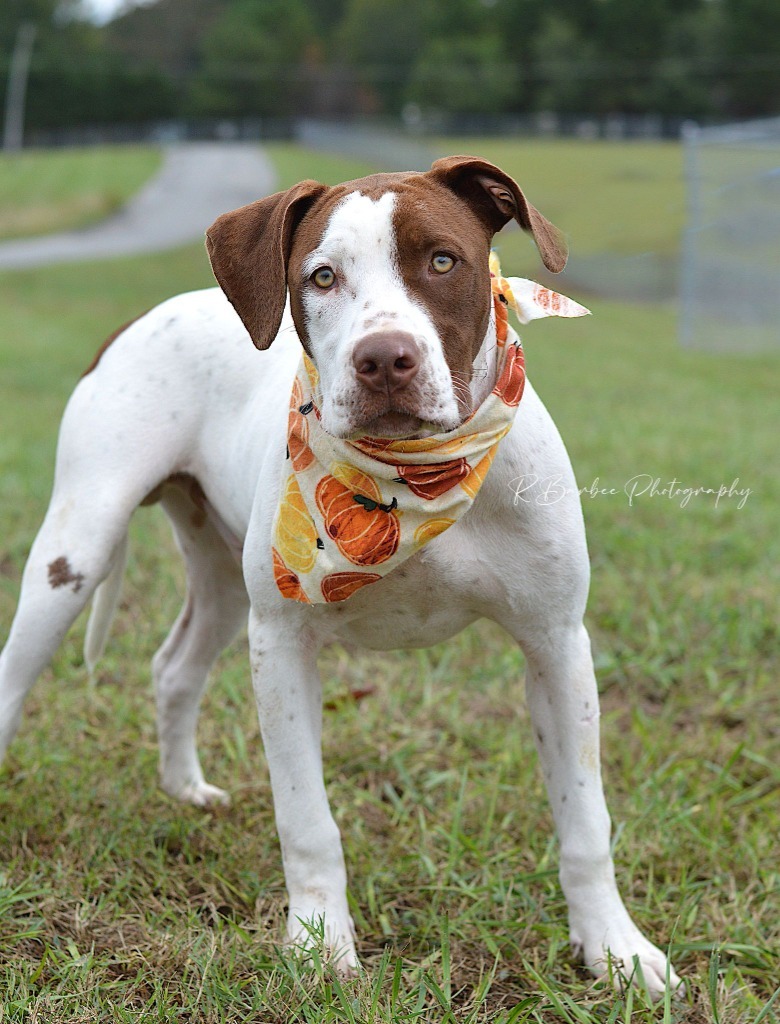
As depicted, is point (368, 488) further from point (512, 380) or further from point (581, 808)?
point (581, 808)

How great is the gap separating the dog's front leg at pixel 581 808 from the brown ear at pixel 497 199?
0.84 meters

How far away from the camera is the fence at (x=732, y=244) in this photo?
11.3m

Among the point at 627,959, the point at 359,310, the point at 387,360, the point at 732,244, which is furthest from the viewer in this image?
the point at 732,244

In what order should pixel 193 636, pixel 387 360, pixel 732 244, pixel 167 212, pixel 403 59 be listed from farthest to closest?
1. pixel 403 59
2. pixel 167 212
3. pixel 732 244
4. pixel 193 636
5. pixel 387 360

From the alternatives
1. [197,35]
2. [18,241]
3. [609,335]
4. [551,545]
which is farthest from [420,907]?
[197,35]

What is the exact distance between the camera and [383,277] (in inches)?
90.4

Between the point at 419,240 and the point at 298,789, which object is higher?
the point at 419,240

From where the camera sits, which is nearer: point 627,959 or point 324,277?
point 324,277

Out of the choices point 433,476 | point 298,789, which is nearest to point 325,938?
point 298,789

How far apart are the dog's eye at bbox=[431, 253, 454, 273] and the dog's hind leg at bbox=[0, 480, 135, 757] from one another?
120cm

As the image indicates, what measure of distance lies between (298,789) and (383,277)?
1152mm

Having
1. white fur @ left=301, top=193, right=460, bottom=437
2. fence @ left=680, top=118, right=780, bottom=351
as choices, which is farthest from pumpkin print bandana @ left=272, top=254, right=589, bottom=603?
fence @ left=680, top=118, right=780, bottom=351

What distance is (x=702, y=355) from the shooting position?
11.7m

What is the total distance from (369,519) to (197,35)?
305 ft
